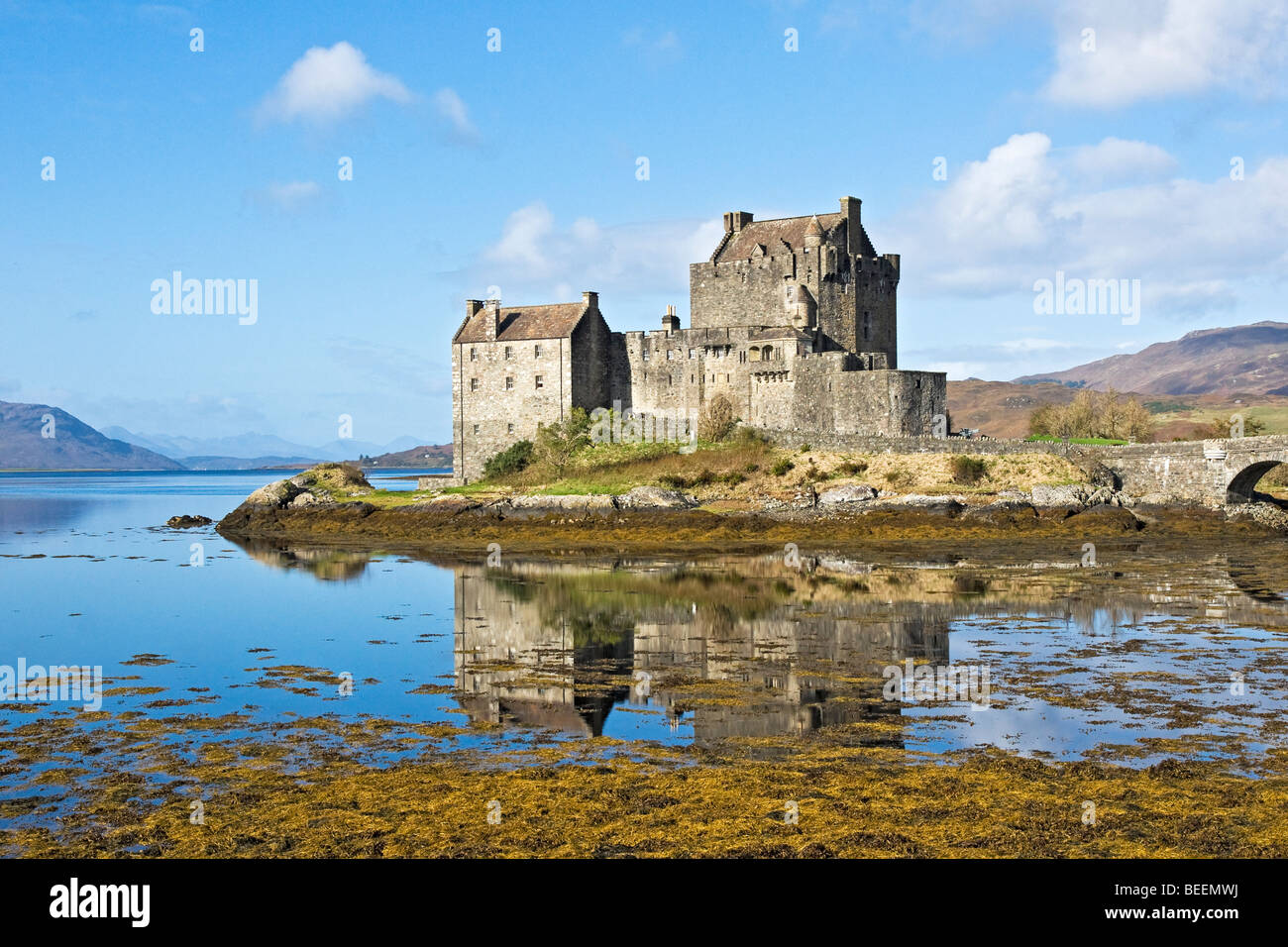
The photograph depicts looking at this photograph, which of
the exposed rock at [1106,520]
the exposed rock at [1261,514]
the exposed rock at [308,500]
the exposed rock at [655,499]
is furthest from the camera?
the exposed rock at [308,500]

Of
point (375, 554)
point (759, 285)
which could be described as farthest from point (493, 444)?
point (375, 554)

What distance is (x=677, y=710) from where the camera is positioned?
16.2m

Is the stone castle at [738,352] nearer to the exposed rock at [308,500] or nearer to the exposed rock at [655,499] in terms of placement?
the exposed rock at [655,499]

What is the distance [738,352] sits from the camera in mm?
56750

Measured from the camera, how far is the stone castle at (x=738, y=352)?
180ft

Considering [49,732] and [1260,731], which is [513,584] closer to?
[49,732]

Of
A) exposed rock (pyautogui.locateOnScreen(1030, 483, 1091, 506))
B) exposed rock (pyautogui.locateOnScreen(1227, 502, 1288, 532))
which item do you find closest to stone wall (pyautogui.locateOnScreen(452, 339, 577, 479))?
exposed rock (pyautogui.locateOnScreen(1030, 483, 1091, 506))

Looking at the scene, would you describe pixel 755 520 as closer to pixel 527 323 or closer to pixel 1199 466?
pixel 1199 466

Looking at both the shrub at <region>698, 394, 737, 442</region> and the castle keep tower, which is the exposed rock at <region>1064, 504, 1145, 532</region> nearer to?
the castle keep tower

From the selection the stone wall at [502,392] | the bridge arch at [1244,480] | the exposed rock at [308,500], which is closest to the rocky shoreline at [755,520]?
the bridge arch at [1244,480]

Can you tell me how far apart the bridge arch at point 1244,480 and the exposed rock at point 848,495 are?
13.0 meters

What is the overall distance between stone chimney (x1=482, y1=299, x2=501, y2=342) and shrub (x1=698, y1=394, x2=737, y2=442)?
12.0m

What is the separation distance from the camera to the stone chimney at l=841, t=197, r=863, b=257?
59.0 meters
